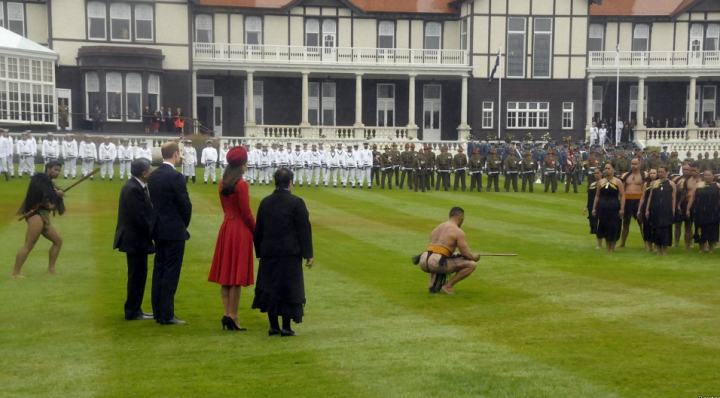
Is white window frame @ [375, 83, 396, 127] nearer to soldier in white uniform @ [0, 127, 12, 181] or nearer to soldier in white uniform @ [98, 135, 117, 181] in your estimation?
soldier in white uniform @ [98, 135, 117, 181]

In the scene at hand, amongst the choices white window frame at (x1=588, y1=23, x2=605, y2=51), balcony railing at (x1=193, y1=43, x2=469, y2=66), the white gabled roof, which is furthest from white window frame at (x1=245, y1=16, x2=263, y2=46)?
white window frame at (x1=588, y1=23, x2=605, y2=51)

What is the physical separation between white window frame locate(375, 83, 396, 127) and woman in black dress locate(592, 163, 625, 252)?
39.0 meters

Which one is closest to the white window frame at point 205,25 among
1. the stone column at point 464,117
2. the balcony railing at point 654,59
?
the stone column at point 464,117

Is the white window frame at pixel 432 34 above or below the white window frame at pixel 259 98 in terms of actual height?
above

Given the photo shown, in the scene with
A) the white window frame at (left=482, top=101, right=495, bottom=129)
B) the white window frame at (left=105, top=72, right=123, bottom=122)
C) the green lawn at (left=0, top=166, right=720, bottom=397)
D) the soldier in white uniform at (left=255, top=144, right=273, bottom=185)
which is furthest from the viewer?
the white window frame at (left=482, top=101, right=495, bottom=129)

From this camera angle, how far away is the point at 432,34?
57906 mm

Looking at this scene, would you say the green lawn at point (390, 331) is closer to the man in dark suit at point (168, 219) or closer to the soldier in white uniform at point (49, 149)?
the man in dark suit at point (168, 219)

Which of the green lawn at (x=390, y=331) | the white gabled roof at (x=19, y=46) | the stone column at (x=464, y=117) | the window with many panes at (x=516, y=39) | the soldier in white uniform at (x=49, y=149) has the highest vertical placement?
the window with many panes at (x=516, y=39)

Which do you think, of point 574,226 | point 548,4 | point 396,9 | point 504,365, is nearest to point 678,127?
point 548,4

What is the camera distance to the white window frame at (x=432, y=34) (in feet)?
189

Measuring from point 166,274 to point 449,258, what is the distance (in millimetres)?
4688

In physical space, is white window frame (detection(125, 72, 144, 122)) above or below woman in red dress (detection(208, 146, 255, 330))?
above

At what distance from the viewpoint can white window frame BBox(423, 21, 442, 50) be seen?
57.8 m

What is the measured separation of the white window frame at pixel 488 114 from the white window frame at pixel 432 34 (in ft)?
15.2
